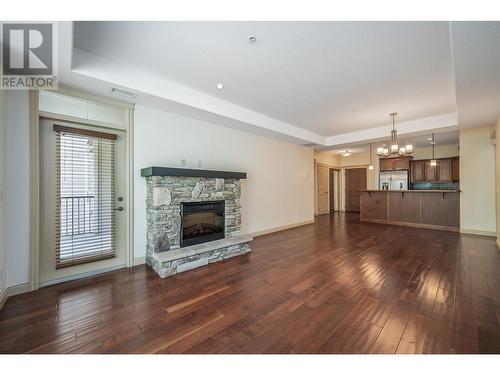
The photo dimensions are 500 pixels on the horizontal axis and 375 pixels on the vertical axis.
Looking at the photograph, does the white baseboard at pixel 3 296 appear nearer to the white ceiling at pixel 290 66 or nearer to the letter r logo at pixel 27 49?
the letter r logo at pixel 27 49

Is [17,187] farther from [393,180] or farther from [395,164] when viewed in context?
[393,180]

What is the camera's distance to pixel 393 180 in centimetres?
864

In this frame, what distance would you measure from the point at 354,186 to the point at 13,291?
1055 cm

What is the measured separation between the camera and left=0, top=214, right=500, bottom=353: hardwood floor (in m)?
1.61

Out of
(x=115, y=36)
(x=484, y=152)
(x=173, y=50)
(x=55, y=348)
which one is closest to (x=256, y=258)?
(x=55, y=348)

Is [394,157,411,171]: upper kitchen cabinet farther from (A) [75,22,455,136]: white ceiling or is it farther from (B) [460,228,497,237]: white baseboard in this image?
(A) [75,22,455,136]: white ceiling

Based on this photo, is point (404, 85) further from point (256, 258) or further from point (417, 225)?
point (417, 225)

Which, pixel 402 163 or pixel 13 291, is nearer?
pixel 13 291

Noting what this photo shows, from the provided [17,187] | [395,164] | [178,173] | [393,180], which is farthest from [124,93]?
[393,180]

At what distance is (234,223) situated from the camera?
425 centimetres


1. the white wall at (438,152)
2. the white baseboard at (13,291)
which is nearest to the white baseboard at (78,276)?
the white baseboard at (13,291)

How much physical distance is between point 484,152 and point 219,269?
21.6 feet

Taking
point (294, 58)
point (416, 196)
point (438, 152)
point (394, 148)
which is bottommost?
point (416, 196)

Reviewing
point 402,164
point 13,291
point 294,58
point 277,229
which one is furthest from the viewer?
point 402,164
